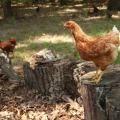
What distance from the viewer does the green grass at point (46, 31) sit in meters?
11.3

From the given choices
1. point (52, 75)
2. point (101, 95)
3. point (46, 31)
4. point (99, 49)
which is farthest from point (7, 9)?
point (101, 95)

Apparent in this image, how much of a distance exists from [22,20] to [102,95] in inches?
518

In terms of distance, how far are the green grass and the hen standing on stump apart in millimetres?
3956

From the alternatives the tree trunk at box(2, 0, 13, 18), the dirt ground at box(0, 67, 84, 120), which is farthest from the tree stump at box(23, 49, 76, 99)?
the tree trunk at box(2, 0, 13, 18)

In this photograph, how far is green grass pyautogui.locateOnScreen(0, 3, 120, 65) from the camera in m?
11.3

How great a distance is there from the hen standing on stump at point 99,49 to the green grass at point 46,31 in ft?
13.0

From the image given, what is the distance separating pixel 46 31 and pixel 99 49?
30.8ft

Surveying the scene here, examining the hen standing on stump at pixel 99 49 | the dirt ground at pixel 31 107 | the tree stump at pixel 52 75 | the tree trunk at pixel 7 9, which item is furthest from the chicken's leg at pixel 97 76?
the tree trunk at pixel 7 9

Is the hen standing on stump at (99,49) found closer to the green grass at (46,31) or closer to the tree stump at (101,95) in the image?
the tree stump at (101,95)

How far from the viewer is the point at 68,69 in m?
6.88

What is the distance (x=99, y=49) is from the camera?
Answer: 5129mm

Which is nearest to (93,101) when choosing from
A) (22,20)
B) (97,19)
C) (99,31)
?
(99,31)

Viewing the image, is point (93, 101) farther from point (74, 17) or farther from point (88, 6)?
point (88, 6)

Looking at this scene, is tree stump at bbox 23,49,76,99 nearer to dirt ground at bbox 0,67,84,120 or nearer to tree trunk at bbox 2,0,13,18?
dirt ground at bbox 0,67,84,120
